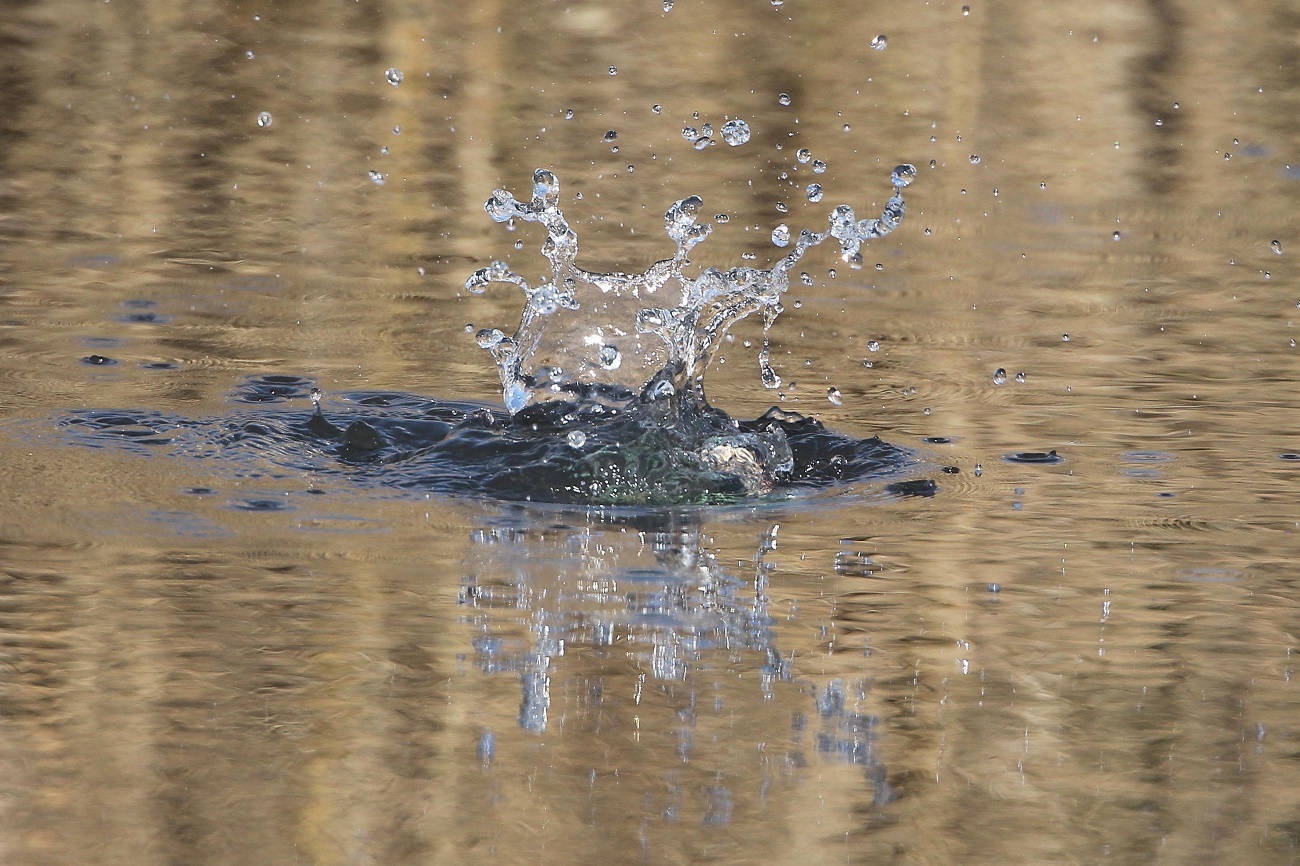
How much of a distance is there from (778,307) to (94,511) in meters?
2.93

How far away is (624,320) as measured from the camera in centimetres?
700

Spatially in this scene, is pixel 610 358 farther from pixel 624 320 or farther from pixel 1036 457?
pixel 1036 457

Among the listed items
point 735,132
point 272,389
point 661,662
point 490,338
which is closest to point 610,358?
point 490,338

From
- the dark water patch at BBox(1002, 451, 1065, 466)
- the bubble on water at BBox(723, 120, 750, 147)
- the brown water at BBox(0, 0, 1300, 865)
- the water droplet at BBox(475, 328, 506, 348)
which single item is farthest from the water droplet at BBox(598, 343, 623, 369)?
the bubble on water at BBox(723, 120, 750, 147)

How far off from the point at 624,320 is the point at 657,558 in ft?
6.47

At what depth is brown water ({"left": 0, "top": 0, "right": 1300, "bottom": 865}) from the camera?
358 cm

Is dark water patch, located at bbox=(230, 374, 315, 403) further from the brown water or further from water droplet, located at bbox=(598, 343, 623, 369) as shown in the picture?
water droplet, located at bbox=(598, 343, 623, 369)

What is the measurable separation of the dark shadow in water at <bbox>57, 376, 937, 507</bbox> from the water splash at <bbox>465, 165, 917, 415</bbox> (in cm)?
12

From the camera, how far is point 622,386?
6.71 metres

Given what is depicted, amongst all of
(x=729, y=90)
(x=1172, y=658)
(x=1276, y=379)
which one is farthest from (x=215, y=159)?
(x=1172, y=658)

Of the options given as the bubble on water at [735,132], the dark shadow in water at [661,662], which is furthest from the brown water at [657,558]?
the bubble on water at [735,132]

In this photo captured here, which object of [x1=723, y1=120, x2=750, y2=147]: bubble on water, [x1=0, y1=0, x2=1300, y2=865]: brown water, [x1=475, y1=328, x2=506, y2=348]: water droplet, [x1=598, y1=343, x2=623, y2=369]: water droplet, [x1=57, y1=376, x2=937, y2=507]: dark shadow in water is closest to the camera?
[x1=0, y1=0, x2=1300, y2=865]: brown water

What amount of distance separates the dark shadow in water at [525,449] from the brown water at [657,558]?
0.48 feet

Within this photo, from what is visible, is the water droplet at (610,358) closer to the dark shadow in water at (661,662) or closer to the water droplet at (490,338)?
the water droplet at (490,338)
